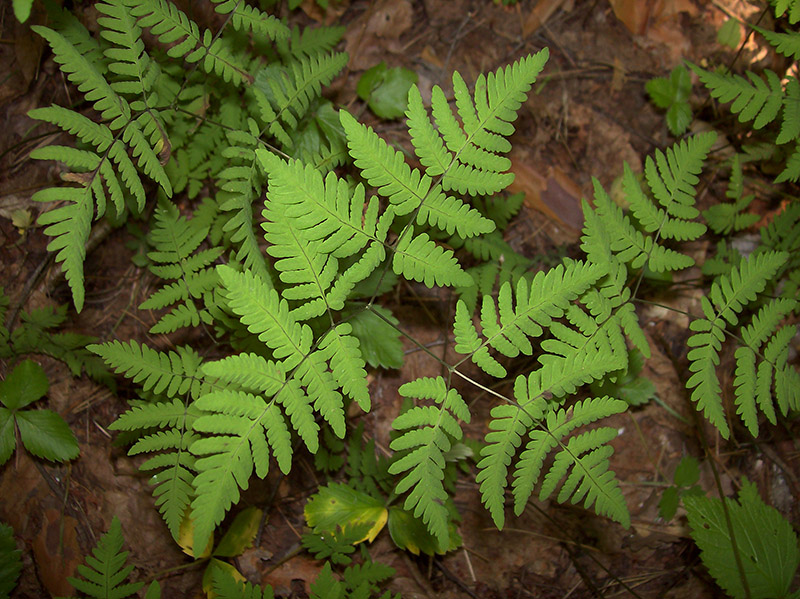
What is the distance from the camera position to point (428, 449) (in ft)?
7.93

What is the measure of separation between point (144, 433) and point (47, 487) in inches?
32.3

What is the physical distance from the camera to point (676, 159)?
301 centimetres

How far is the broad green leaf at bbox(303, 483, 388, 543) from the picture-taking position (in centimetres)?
316

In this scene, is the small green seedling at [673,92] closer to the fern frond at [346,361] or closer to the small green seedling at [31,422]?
the fern frond at [346,361]

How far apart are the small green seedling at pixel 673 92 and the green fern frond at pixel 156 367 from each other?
3.61m

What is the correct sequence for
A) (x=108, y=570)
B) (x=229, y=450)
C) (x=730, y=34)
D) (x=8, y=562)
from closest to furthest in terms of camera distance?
(x=229, y=450)
(x=108, y=570)
(x=8, y=562)
(x=730, y=34)

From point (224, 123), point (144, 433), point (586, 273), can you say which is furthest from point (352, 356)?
point (224, 123)

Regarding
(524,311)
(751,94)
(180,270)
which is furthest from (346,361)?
(751,94)

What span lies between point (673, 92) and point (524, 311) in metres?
2.62

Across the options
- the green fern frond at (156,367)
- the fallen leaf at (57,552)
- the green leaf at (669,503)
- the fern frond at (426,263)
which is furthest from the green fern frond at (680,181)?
the fallen leaf at (57,552)

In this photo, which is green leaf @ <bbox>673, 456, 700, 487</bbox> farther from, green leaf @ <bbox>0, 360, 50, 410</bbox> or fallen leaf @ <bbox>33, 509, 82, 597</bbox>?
green leaf @ <bbox>0, 360, 50, 410</bbox>

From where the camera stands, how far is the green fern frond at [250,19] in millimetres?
2844

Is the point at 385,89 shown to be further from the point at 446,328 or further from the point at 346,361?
the point at 346,361

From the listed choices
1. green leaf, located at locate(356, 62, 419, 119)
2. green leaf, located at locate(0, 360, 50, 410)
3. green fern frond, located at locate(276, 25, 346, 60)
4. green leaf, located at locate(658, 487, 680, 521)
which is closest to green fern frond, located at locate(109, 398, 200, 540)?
green leaf, located at locate(0, 360, 50, 410)
